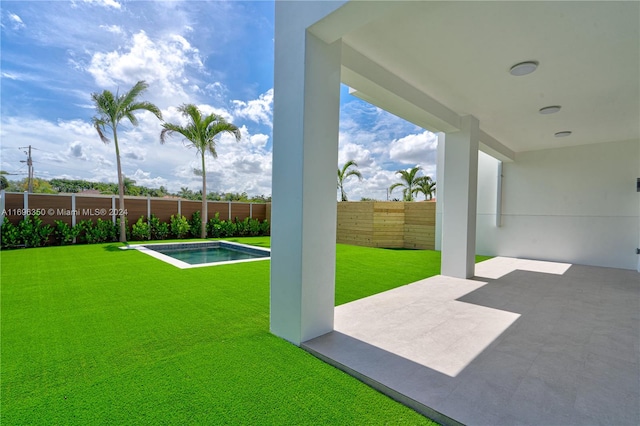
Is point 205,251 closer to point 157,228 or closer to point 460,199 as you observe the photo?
point 157,228

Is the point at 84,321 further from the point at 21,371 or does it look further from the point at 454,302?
the point at 454,302

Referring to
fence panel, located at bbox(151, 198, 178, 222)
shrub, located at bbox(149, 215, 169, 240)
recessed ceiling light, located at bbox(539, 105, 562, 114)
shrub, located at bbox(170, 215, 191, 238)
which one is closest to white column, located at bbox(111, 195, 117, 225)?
shrub, located at bbox(149, 215, 169, 240)

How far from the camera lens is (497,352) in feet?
8.59

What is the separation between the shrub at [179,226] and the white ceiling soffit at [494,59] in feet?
36.1

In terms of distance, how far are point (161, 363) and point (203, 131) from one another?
468 inches

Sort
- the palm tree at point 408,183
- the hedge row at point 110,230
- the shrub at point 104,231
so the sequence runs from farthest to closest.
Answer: the palm tree at point 408,183 < the shrub at point 104,231 < the hedge row at point 110,230

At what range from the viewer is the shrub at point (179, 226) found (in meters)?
12.5

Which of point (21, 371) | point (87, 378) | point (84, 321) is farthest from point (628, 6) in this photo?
point (84, 321)

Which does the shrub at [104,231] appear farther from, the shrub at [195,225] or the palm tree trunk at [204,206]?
the palm tree trunk at [204,206]

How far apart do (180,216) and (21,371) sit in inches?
447

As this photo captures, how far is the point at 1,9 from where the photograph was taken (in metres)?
8.37

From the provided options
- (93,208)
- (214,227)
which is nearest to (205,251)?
(214,227)

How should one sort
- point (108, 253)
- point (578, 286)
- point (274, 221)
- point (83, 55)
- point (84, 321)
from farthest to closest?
1. point (83, 55)
2. point (108, 253)
3. point (578, 286)
4. point (84, 321)
5. point (274, 221)

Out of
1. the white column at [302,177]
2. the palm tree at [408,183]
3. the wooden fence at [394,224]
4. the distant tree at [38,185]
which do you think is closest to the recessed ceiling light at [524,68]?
the white column at [302,177]
